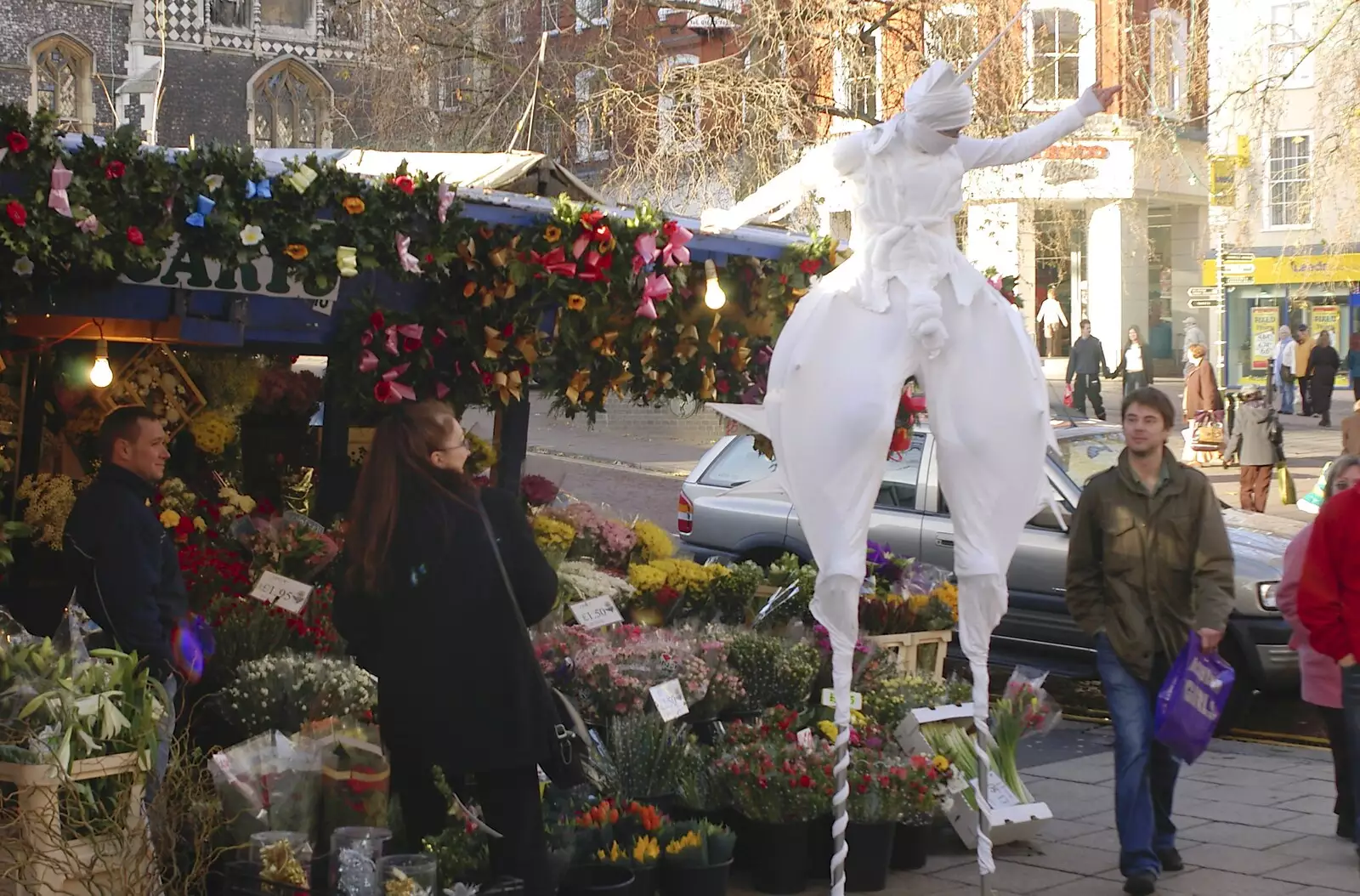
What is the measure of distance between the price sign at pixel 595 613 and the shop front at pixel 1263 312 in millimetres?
26453

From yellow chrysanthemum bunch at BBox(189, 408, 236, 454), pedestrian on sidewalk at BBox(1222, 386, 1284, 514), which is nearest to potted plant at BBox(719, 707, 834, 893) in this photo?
yellow chrysanthemum bunch at BBox(189, 408, 236, 454)

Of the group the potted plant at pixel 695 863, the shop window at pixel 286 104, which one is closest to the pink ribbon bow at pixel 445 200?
the potted plant at pixel 695 863

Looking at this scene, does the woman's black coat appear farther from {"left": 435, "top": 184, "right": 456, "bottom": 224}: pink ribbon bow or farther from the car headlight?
the car headlight

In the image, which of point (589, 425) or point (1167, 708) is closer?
point (1167, 708)

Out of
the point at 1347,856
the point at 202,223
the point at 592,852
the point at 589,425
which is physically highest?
the point at 202,223

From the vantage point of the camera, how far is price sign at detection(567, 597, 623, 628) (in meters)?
6.79

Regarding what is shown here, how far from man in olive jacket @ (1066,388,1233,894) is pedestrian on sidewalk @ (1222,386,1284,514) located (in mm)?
11007

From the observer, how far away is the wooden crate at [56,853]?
13.3 feet

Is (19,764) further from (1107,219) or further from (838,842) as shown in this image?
(1107,219)

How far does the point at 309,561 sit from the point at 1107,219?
89.1 feet

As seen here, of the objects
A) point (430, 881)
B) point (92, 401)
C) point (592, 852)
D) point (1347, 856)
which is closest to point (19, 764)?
point (430, 881)

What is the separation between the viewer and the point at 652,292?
6840mm

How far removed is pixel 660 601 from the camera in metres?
7.64

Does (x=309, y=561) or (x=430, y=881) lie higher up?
(x=309, y=561)
